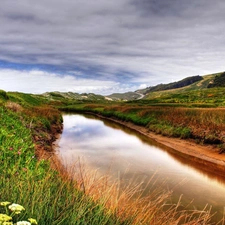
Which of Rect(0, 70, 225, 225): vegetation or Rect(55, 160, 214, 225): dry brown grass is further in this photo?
Rect(55, 160, 214, 225): dry brown grass

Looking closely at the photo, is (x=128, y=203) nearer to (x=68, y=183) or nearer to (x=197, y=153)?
(x=68, y=183)

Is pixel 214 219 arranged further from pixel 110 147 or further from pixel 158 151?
pixel 110 147

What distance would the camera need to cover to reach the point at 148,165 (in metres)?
16.7

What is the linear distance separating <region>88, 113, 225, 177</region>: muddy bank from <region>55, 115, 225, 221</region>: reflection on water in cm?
66

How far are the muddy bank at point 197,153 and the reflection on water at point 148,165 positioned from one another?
660 mm

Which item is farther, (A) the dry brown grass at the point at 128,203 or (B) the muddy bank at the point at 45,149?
(B) the muddy bank at the point at 45,149

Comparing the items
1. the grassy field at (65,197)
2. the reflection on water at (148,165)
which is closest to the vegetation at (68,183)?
the grassy field at (65,197)

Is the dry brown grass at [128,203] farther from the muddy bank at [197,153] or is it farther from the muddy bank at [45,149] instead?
the muddy bank at [197,153]

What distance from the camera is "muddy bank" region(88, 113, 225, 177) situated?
16481 mm

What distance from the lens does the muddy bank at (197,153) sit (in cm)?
1648

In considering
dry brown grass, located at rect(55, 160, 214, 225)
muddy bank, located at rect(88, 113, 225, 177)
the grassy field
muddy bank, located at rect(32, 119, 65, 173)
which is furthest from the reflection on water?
dry brown grass, located at rect(55, 160, 214, 225)

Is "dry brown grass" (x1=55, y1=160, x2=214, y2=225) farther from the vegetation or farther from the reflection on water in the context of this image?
the reflection on water

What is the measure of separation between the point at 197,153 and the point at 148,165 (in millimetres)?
4954

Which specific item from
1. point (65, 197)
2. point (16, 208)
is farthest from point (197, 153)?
point (16, 208)
